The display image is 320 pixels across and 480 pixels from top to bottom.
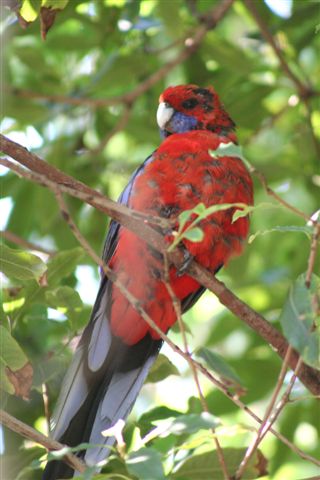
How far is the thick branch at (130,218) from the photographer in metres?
2.97

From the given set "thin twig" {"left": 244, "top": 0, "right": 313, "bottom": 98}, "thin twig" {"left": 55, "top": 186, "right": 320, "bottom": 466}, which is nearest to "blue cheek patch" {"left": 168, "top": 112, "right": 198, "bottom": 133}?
"thin twig" {"left": 244, "top": 0, "right": 313, "bottom": 98}

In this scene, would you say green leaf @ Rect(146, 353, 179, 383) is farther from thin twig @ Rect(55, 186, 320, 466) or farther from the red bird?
thin twig @ Rect(55, 186, 320, 466)

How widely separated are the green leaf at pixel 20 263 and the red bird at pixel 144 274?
27.7 inches

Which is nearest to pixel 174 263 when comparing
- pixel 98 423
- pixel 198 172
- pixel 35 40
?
pixel 198 172

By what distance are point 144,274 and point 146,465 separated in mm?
1941

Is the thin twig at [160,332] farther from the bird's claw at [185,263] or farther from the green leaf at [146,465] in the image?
the bird's claw at [185,263]

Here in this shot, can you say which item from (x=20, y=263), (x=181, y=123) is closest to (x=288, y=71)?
(x=181, y=123)

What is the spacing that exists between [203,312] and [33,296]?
11.0 feet

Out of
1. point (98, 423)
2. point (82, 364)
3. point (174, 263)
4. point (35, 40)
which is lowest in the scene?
point (98, 423)

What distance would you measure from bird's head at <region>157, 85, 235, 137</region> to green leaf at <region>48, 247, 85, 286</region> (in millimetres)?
1326

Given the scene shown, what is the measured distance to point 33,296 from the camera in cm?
372

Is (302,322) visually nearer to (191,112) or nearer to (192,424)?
(192,424)

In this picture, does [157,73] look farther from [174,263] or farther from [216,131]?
[174,263]

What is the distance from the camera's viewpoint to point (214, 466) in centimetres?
325
